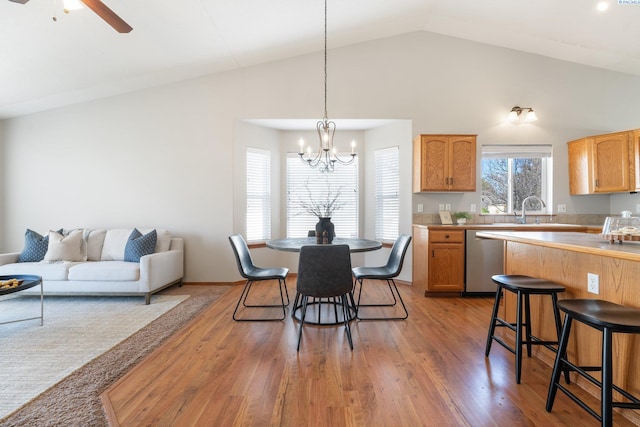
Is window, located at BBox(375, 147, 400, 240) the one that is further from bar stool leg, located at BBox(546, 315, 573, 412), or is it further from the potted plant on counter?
bar stool leg, located at BBox(546, 315, 573, 412)

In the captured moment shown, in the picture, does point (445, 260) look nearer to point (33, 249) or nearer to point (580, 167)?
point (580, 167)

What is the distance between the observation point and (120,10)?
3092 mm

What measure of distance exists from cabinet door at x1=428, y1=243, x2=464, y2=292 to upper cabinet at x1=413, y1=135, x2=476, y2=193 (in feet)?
2.72

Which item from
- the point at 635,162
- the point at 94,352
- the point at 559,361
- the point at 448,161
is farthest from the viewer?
the point at 448,161

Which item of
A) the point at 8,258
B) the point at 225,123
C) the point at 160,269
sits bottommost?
the point at 160,269

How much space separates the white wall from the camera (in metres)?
4.54

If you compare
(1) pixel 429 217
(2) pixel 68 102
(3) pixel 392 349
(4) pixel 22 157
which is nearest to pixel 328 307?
(3) pixel 392 349

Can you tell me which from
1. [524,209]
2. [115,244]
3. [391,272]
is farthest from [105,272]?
[524,209]

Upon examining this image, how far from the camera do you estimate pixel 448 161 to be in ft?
13.8

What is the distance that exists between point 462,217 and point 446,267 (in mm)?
811

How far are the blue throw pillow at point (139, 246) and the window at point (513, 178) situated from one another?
4733 millimetres

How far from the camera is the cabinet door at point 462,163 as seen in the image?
4211 millimetres

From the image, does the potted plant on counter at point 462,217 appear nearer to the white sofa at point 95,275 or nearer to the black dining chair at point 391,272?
the black dining chair at point 391,272

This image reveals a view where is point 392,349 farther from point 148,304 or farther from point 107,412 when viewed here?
point 148,304
